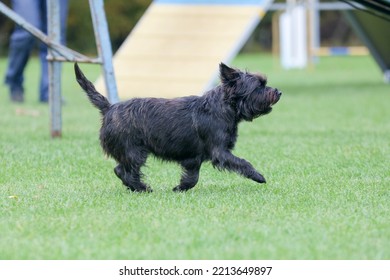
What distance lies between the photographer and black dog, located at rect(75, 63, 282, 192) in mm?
5848

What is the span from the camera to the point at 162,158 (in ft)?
19.8

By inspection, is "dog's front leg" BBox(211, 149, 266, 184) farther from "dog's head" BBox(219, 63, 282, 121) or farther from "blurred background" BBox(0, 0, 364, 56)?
"blurred background" BBox(0, 0, 364, 56)

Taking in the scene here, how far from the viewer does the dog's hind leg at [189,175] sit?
5941 millimetres

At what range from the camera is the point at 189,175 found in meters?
5.96

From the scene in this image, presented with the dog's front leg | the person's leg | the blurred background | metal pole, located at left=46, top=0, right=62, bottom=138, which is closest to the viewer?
the dog's front leg

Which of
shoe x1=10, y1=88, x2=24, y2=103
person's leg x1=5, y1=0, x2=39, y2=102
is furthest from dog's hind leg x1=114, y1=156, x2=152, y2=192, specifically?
shoe x1=10, y1=88, x2=24, y2=103

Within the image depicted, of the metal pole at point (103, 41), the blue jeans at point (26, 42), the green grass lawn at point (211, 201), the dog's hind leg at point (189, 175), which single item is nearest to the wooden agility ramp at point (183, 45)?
the blue jeans at point (26, 42)

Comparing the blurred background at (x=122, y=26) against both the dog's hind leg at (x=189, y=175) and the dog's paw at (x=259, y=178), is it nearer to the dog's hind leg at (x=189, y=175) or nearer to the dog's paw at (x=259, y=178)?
the dog's hind leg at (x=189, y=175)

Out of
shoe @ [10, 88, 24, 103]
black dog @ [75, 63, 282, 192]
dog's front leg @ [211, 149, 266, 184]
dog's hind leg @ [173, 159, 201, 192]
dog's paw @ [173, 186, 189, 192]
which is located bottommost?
shoe @ [10, 88, 24, 103]

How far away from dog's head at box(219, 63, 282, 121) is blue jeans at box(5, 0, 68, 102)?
5754mm

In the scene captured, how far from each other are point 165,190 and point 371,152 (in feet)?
7.54
